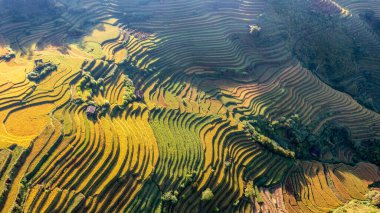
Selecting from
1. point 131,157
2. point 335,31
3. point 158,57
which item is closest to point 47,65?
point 158,57

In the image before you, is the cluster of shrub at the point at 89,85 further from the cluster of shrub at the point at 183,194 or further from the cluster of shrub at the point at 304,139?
the cluster of shrub at the point at 304,139

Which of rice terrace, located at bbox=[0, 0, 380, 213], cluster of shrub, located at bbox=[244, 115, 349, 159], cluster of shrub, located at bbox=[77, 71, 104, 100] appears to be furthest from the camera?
cluster of shrub, located at bbox=[244, 115, 349, 159]

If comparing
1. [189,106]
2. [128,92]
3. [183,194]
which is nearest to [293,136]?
[189,106]

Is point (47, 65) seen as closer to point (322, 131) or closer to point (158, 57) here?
point (158, 57)

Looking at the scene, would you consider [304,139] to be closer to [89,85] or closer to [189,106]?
[189,106]

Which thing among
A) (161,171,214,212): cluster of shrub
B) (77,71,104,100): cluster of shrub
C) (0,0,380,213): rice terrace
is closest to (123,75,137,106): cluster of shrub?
(0,0,380,213): rice terrace

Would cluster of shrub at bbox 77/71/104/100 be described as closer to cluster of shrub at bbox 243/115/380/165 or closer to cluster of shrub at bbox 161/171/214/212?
cluster of shrub at bbox 161/171/214/212

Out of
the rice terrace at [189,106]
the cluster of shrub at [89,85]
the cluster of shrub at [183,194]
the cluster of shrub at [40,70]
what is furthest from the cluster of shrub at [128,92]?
the cluster of shrub at [183,194]
